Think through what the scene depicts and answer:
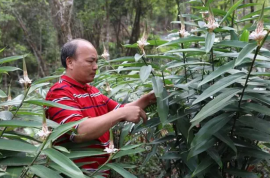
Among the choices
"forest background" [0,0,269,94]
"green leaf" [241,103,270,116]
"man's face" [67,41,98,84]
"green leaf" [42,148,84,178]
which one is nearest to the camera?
"green leaf" [42,148,84,178]

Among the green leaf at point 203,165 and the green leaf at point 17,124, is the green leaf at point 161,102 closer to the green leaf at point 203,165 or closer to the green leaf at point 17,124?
the green leaf at point 203,165

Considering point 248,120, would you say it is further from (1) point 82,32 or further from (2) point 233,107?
(1) point 82,32

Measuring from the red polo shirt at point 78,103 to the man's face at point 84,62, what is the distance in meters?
0.05

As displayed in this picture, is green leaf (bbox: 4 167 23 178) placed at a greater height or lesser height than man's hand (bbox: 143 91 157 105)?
lesser

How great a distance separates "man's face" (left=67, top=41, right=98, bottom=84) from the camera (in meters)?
1.31

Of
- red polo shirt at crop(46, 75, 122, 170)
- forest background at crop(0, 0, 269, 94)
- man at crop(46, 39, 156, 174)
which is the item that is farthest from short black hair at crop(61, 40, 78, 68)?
forest background at crop(0, 0, 269, 94)

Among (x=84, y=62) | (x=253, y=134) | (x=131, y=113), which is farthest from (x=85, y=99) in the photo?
(x=253, y=134)

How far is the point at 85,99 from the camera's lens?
134cm

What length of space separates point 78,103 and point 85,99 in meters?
0.07

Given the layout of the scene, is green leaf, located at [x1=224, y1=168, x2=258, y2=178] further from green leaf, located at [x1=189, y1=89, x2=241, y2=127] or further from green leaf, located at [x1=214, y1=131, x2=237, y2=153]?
green leaf, located at [x1=189, y1=89, x2=241, y2=127]

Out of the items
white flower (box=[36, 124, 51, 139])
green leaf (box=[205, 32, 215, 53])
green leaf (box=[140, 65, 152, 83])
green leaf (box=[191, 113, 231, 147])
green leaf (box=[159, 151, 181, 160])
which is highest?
green leaf (box=[205, 32, 215, 53])

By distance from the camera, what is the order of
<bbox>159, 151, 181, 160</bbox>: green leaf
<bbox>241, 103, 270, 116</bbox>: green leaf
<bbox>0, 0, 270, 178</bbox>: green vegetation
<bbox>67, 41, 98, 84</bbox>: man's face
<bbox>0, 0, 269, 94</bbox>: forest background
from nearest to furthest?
<bbox>0, 0, 270, 178</bbox>: green vegetation
<bbox>241, 103, 270, 116</bbox>: green leaf
<bbox>159, 151, 181, 160</bbox>: green leaf
<bbox>67, 41, 98, 84</bbox>: man's face
<bbox>0, 0, 269, 94</bbox>: forest background

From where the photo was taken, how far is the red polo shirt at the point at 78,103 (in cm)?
113

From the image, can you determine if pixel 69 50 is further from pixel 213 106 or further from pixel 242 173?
pixel 242 173
